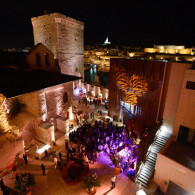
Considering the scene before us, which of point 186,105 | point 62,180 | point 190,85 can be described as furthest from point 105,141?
point 190,85

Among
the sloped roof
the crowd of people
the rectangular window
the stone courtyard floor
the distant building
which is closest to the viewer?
the stone courtyard floor

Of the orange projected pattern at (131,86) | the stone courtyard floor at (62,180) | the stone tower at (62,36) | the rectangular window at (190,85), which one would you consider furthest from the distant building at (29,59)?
the rectangular window at (190,85)

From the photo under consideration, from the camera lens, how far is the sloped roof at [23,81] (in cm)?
1019

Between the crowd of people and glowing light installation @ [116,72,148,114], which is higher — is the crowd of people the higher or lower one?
the lower one

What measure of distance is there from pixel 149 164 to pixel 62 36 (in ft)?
60.7

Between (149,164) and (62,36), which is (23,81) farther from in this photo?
(149,164)

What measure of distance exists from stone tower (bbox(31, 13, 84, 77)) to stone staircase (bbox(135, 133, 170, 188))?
15.7 m

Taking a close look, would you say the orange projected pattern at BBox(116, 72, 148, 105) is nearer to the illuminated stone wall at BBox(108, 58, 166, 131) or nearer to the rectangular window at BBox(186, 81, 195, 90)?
the illuminated stone wall at BBox(108, 58, 166, 131)

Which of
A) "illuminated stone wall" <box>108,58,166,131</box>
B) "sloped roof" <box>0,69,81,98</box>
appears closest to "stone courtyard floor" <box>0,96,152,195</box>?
"illuminated stone wall" <box>108,58,166,131</box>

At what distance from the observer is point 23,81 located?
1208 cm

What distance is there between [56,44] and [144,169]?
17.9 metres

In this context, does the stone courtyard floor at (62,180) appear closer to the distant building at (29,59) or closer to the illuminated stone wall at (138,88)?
the illuminated stone wall at (138,88)

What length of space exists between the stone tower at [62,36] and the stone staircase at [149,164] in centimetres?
1566

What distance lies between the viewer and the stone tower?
1893cm
